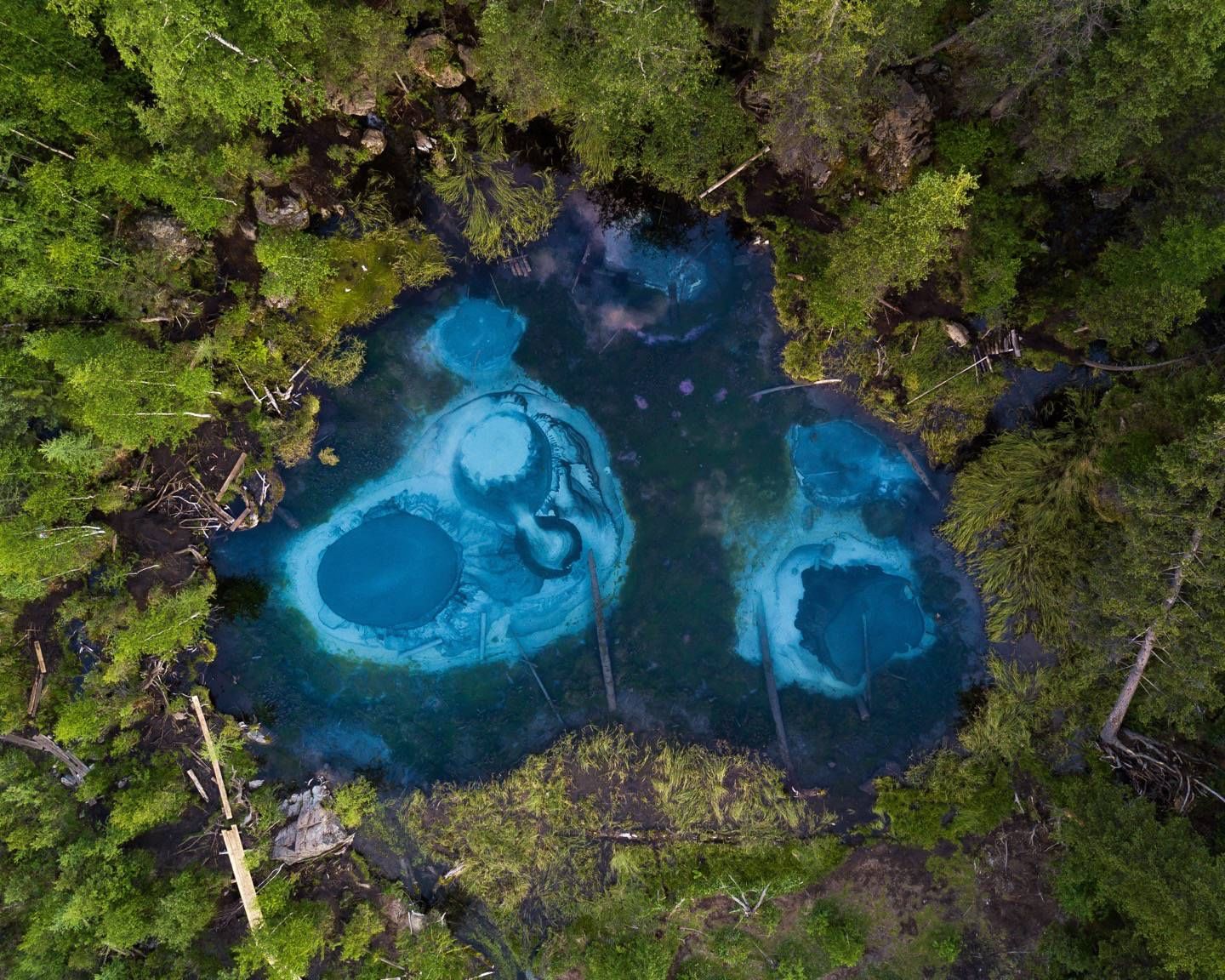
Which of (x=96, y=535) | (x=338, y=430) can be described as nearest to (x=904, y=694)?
(x=338, y=430)

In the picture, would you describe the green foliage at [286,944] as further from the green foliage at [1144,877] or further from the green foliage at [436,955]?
the green foliage at [1144,877]

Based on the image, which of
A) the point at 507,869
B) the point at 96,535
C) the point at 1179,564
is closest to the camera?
the point at 1179,564

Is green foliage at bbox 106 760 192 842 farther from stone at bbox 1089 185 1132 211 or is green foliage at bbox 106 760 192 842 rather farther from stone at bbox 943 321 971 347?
stone at bbox 1089 185 1132 211

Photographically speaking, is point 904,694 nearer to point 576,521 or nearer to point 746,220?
point 576,521

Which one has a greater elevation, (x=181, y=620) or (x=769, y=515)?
(x=769, y=515)

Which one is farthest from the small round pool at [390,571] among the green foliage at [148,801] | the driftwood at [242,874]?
the driftwood at [242,874]

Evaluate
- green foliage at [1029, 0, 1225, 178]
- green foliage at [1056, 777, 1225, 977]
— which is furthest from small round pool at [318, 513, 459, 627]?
green foliage at [1029, 0, 1225, 178]
